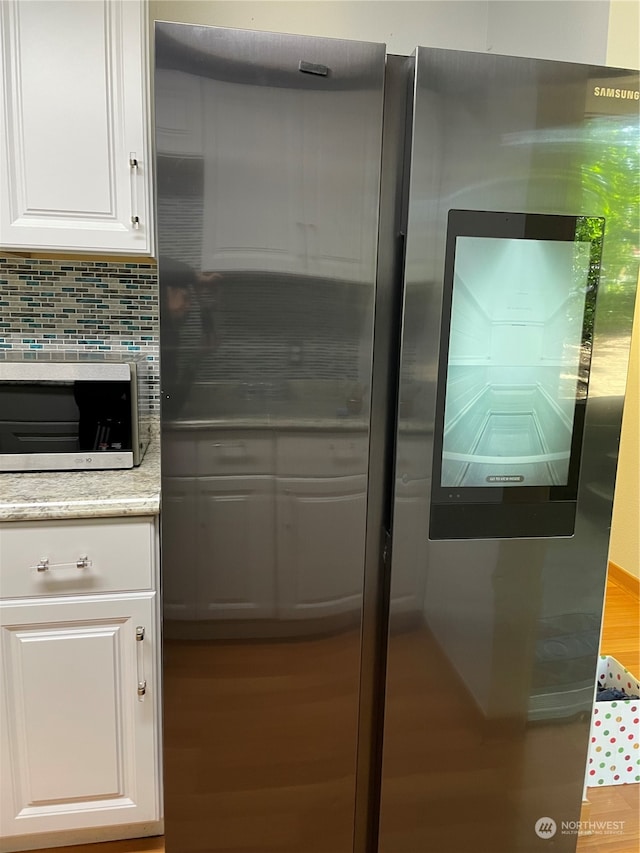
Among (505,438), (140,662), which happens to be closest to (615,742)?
(505,438)

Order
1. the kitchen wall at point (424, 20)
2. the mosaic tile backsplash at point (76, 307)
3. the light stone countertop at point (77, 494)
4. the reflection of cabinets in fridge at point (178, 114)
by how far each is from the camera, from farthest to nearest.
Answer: the mosaic tile backsplash at point (76, 307), the kitchen wall at point (424, 20), the light stone countertop at point (77, 494), the reflection of cabinets in fridge at point (178, 114)

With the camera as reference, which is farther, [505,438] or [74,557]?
[74,557]

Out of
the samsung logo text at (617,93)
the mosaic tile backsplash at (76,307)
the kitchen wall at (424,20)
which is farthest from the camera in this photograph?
the mosaic tile backsplash at (76,307)


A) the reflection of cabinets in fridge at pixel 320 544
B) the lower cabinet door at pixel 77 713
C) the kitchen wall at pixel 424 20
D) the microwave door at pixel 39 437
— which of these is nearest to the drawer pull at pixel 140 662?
the lower cabinet door at pixel 77 713

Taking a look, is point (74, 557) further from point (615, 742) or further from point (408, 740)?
point (615, 742)

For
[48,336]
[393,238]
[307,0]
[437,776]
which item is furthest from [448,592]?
[307,0]

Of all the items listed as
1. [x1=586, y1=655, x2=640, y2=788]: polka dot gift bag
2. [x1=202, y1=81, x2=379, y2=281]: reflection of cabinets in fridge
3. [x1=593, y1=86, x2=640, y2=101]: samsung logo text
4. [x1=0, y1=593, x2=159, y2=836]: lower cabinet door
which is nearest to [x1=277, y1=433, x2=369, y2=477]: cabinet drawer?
[x1=202, y1=81, x2=379, y2=281]: reflection of cabinets in fridge

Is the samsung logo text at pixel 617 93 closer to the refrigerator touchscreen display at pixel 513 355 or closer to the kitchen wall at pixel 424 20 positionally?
the refrigerator touchscreen display at pixel 513 355

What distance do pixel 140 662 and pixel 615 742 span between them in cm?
142

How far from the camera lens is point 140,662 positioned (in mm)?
1416

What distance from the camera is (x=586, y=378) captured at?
1251 millimetres

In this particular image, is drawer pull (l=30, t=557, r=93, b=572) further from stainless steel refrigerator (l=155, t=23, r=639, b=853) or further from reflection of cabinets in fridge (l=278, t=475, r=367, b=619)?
reflection of cabinets in fridge (l=278, t=475, r=367, b=619)

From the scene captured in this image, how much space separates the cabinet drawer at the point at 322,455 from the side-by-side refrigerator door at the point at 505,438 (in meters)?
0.10

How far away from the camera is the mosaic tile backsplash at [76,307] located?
1765mm
